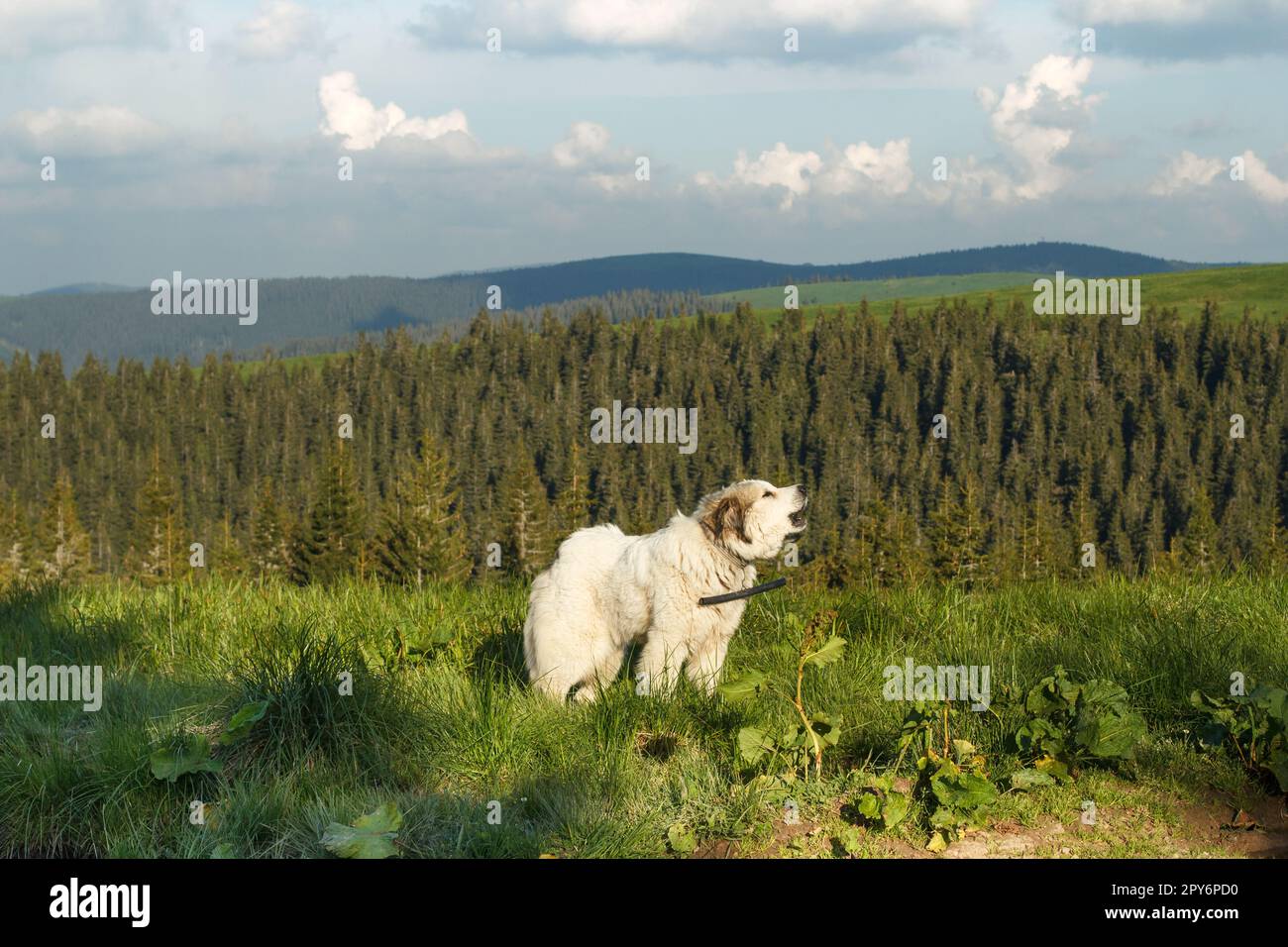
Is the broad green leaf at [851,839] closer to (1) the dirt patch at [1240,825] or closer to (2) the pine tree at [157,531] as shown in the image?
(1) the dirt patch at [1240,825]

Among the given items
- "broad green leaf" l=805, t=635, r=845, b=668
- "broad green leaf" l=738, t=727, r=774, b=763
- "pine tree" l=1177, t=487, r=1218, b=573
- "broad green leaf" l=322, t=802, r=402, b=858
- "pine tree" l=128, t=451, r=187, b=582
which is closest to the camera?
"broad green leaf" l=322, t=802, r=402, b=858

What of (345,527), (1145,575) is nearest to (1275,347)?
(345,527)

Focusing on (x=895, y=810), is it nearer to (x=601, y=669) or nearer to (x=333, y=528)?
(x=601, y=669)

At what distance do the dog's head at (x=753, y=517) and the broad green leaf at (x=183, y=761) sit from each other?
12.1 feet

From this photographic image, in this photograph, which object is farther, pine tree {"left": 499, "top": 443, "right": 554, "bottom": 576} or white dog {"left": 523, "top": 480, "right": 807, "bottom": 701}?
pine tree {"left": 499, "top": 443, "right": 554, "bottom": 576}

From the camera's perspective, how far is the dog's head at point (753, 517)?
779 centimetres

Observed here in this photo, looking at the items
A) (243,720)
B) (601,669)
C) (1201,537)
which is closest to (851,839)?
(601,669)

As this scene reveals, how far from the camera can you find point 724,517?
782cm

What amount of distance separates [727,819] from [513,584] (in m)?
5.34

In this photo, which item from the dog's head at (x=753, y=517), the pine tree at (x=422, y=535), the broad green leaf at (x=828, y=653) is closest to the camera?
the broad green leaf at (x=828, y=653)

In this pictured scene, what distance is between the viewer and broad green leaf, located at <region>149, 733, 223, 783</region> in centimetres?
570

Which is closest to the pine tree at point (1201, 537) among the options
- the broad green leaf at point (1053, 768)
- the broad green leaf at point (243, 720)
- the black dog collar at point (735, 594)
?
the black dog collar at point (735, 594)

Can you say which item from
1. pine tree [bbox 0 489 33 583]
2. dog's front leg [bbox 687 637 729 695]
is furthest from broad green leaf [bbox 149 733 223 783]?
pine tree [bbox 0 489 33 583]

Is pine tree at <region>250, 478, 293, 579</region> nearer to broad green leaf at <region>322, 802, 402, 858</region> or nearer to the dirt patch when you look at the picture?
broad green leaf at <region>322, 802, 402, 858</region>
